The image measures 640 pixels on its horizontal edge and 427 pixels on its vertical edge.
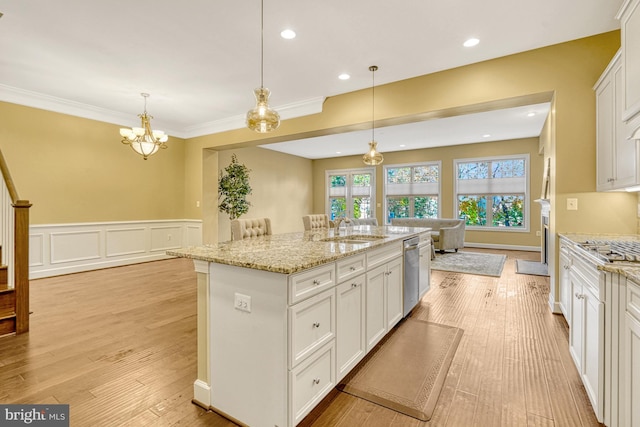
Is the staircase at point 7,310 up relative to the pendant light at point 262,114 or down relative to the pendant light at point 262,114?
down

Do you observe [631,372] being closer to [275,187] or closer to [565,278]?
[565,278]

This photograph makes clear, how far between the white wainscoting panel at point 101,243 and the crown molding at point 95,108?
6.18ft

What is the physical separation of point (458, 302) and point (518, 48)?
2959mm

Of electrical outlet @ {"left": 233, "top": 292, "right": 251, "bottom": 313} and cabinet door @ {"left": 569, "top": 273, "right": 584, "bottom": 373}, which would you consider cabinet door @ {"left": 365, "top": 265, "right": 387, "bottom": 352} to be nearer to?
electrical outlet @ {"left": 233, "top": 292, "right": 251, "bottom": 313}

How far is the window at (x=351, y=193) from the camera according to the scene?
10.1 meters

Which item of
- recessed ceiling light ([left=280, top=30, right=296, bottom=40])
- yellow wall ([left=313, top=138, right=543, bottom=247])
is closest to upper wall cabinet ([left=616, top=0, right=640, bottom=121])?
recessed ceiling light ([left=280, top=30, right=296, bottom=40])

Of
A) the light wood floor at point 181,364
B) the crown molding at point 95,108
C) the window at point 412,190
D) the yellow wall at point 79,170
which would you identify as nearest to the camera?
the light wood floor at point 181,364

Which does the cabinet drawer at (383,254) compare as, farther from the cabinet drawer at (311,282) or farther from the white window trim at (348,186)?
the white window trim at (348,186)

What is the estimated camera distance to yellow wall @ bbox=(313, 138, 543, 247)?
25.0ft

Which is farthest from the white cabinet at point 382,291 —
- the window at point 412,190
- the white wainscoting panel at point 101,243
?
the window at point 412,190

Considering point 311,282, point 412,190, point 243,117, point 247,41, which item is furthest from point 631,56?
point 412,190

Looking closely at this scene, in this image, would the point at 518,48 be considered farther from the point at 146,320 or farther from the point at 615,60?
the point at 146,320

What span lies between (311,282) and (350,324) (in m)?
0.58

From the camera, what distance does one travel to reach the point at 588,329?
1.82m
